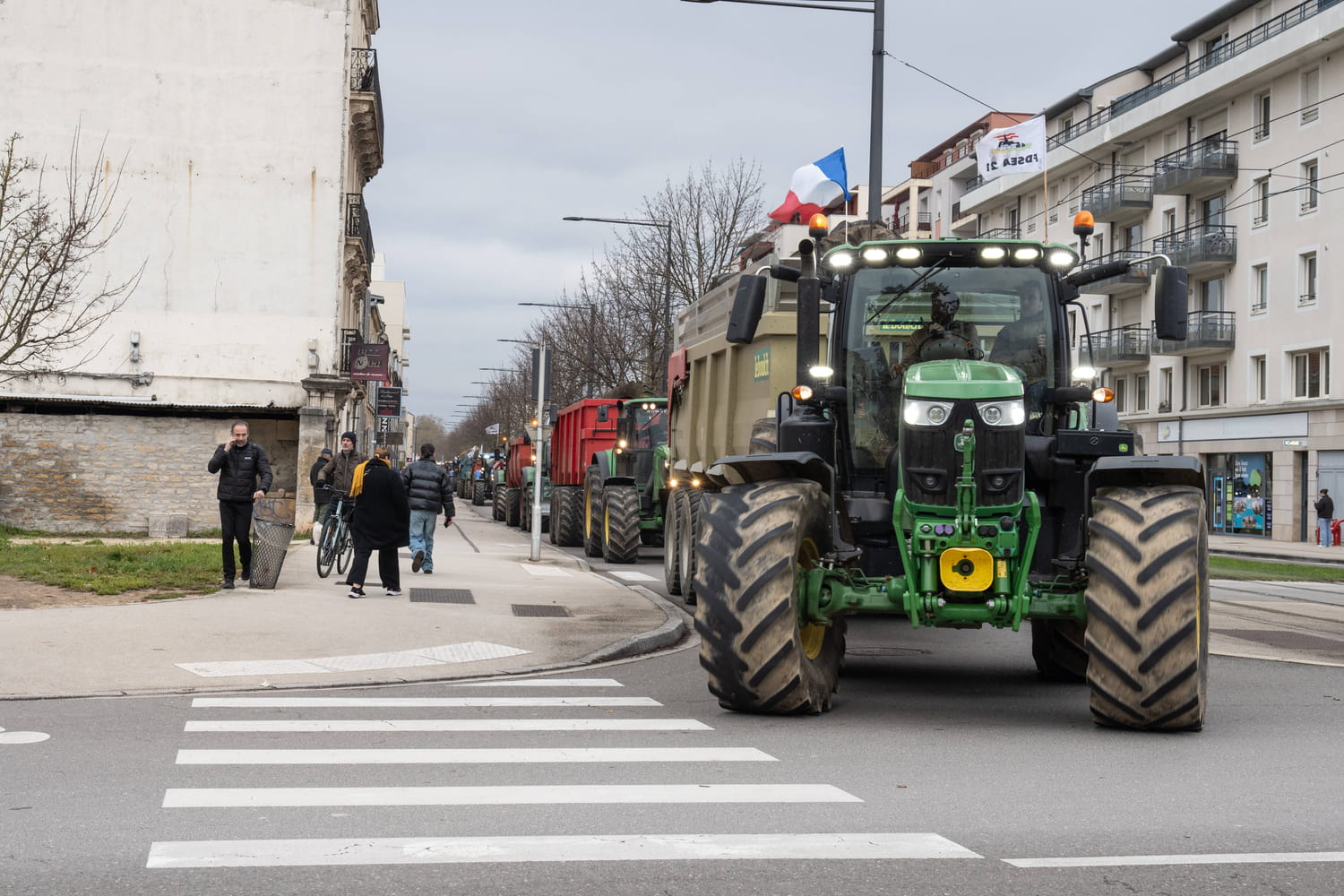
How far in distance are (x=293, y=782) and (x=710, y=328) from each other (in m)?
11.6

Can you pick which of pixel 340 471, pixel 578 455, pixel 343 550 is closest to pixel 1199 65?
pixel 578 455

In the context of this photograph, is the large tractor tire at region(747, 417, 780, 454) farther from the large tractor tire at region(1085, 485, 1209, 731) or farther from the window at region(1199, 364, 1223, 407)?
the window at region(1199, 364, 1223, 407)

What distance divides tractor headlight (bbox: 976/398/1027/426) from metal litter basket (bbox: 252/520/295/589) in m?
9.33

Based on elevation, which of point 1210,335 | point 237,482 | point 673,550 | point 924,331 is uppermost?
point 1210,335

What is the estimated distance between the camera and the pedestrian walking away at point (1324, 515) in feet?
130

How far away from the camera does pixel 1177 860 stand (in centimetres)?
529

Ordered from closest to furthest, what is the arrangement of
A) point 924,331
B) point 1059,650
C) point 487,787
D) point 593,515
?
point 487,787
point 924,331
point 1059,650
point 593,515

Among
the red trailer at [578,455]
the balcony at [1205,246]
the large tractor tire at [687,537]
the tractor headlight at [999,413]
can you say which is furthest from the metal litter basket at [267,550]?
the balcony at [1205,246]

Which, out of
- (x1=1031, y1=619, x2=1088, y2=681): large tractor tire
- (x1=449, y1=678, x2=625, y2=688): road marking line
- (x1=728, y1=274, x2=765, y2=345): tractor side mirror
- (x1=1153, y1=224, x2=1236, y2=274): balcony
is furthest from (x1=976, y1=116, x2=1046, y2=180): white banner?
(x1=1153, y1=224, x2=1236, y2=274): balcony

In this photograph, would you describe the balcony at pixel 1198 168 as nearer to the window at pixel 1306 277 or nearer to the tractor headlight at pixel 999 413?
the window at pixel 1306 277

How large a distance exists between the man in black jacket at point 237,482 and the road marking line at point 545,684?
19.4 ft

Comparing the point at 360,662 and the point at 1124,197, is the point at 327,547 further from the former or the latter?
the point at 1124,197

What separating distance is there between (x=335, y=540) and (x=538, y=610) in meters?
4.49

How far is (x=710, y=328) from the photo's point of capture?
17.5m
